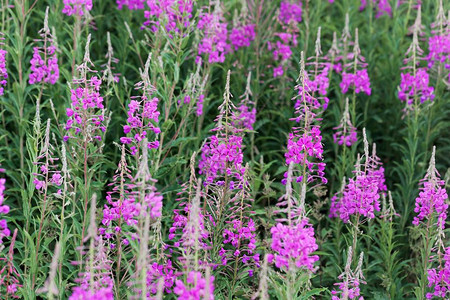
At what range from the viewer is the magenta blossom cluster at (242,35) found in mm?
6375

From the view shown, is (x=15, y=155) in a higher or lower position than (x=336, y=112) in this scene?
lower

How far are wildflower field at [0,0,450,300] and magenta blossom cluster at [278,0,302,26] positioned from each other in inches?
0.7

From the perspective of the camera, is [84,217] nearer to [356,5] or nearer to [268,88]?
[268,88]

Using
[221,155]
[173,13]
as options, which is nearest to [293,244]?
[221,155]

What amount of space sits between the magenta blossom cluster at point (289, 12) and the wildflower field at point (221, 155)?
0.02 meters

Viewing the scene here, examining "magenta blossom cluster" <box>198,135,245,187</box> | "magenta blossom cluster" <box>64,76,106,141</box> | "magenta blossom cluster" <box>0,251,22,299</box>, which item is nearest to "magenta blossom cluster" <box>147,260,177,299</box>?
"magenta blossom cluster" <box>198,135,245,187</box>

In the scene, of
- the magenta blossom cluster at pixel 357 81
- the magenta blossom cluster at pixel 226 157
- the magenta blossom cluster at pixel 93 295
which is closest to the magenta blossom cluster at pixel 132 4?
the magenta blossom cluster at pixel 357 81

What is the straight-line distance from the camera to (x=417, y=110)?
19.0 ft

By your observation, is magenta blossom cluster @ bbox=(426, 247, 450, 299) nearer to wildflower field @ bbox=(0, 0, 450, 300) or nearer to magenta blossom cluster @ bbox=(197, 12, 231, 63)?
wildflower field @ bbox=(0, 0, 450, 300)

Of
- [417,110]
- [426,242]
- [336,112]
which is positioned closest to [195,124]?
[336,112]

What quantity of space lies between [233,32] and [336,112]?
1225 mm

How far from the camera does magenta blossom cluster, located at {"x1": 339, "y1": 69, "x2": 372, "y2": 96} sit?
6023 millimetres

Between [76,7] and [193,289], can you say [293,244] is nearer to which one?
[193,289]

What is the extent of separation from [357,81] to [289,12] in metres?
1.24
